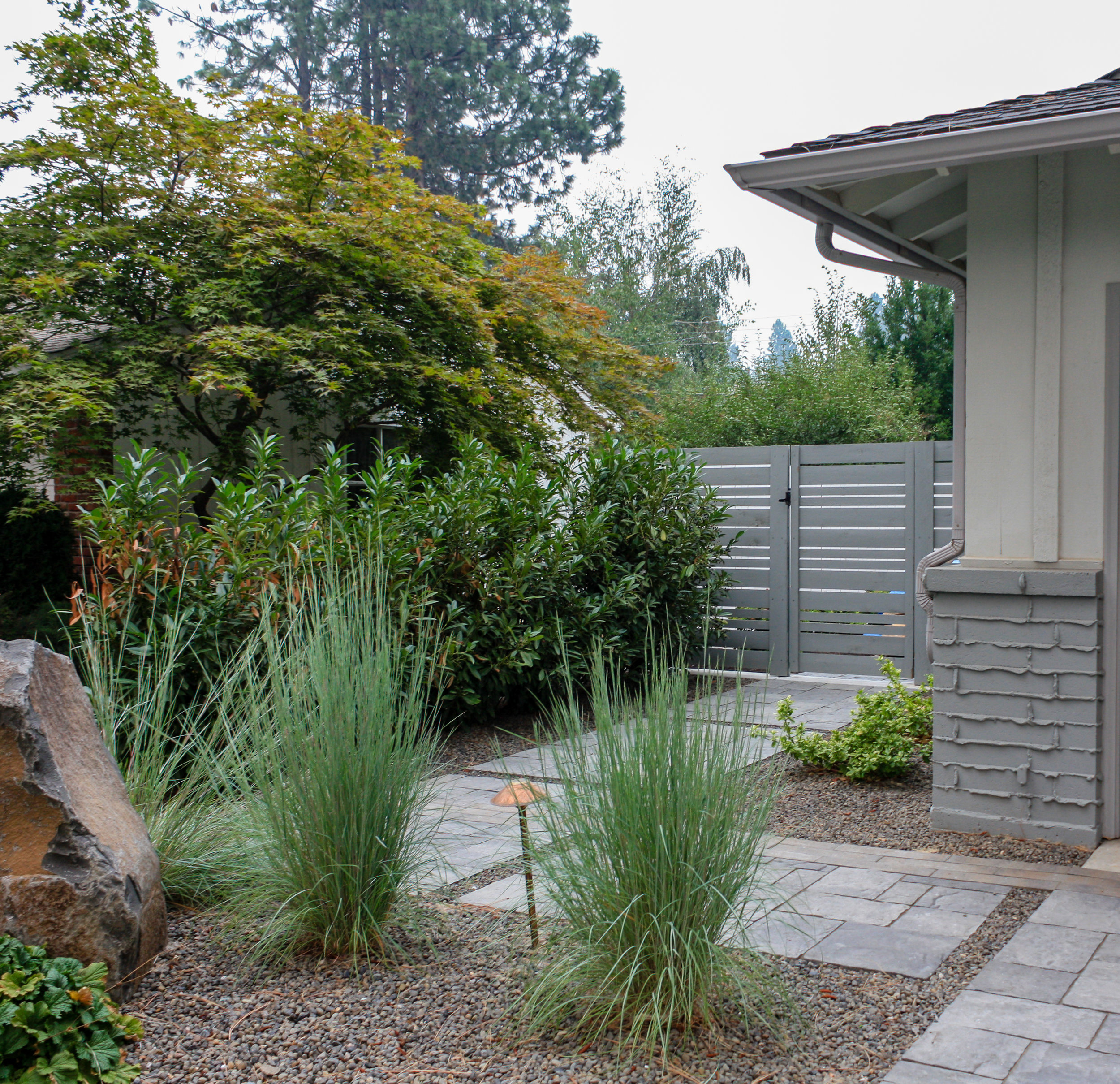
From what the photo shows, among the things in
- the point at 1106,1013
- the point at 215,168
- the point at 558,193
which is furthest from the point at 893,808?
the point at 558,193

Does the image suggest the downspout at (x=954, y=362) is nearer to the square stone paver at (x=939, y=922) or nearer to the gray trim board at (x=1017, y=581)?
the gray trim board at (x=1017, y=581)

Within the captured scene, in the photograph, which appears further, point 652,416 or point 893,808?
point 652,416

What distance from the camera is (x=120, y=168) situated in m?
8.05

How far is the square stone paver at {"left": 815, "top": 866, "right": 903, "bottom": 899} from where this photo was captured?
346cm

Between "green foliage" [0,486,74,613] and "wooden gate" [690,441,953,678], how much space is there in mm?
6020

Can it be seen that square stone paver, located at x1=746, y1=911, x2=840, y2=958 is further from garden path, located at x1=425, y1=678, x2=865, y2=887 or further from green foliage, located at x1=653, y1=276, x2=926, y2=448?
green foliage, located at x1=653, y1=276, x2=926, y2=448

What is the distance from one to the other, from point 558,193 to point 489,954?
2253cm

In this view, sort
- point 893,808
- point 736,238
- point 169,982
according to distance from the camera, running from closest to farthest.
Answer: point 169,982, point 893,808, point 736,238

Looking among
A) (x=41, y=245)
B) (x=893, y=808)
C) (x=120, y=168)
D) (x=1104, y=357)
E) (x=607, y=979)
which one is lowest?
(x=893, y=808)

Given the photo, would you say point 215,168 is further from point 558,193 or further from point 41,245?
point 558,193

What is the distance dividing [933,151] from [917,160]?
0.06 meters

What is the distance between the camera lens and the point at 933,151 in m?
3.61

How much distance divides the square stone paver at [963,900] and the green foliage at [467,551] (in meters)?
1.18

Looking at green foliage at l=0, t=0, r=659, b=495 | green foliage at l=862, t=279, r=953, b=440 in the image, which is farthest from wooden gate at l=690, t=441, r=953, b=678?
green foliage at l=862, t=279, r=953, b=440
